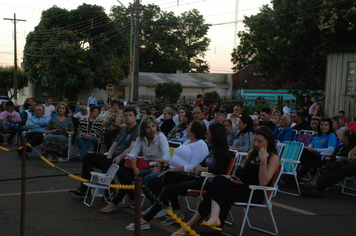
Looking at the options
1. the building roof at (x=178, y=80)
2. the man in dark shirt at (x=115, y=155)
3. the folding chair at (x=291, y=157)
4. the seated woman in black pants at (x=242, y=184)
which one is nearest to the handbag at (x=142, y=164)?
the man in dark shirt at (x=115, y=155)

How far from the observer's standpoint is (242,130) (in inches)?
371

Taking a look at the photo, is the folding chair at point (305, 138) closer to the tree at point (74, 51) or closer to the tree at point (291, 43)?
the tree at point (291, 43)

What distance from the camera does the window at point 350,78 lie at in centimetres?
1803

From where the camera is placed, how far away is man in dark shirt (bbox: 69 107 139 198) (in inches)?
319

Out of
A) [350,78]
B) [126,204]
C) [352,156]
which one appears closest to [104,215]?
[126,204]

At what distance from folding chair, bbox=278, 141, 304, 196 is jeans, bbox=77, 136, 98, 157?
5598mm

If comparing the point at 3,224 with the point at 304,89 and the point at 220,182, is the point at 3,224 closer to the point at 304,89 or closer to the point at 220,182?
the point at 220,182

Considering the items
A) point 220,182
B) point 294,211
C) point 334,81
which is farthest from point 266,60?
point 220,182

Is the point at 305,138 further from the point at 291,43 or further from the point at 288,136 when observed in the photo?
the point at 291,43

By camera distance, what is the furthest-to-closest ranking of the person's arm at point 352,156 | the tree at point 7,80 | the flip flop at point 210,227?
the tree at point 7,80, the person's arm at point 352,156, the flip flop at point 210,227

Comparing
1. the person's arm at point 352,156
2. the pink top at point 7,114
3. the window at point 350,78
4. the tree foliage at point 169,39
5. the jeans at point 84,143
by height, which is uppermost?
the tree foliage at point 169,39

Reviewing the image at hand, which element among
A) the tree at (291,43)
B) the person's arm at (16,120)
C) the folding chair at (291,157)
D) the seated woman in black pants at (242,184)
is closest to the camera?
the seated woman in black pants at (242,184)

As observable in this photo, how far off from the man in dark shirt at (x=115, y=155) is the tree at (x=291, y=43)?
53.9ft

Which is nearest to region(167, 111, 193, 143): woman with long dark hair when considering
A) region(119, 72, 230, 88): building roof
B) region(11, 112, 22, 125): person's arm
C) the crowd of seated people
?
the crowd of seated people
